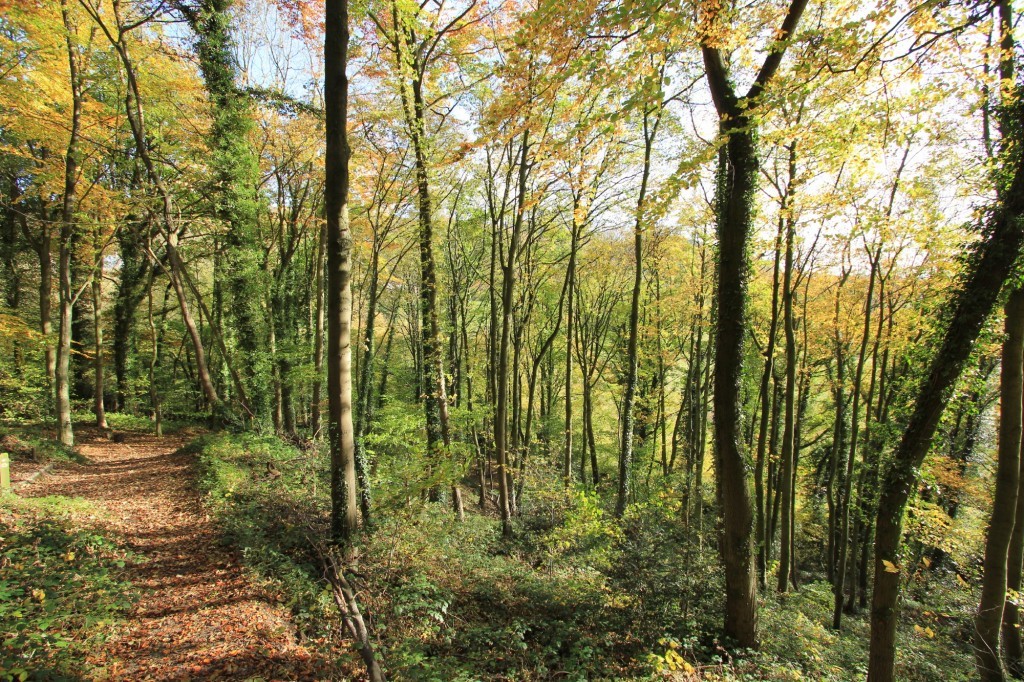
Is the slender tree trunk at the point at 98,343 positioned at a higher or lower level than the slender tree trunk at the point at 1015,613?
higher

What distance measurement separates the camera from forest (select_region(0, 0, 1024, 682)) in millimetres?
4766

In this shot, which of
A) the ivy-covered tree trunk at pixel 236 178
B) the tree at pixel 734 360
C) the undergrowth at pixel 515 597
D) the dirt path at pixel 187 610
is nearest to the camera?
the dirt path at pixel 187 610

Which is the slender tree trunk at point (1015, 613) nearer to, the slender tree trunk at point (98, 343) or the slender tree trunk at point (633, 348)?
the slender tree trunk at point (633, 348)

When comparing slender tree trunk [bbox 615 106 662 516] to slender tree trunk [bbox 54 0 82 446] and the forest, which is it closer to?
the forest

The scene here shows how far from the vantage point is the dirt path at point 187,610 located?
3844 millimetres

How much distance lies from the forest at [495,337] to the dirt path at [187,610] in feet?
0.15

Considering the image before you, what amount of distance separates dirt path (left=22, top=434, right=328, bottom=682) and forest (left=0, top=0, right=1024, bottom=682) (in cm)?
5

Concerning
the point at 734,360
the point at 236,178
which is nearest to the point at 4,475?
the point at 236,178

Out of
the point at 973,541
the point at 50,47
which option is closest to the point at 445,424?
Answer: the point at 50,47

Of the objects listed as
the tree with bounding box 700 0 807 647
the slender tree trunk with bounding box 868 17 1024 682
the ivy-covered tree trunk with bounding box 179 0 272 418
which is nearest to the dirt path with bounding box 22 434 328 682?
the tree with bounding box 700 0 807 647

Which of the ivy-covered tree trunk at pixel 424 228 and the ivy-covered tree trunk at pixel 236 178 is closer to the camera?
the ivy-covered tree trunk at pixel 424 228

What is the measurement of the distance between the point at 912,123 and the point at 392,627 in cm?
1077

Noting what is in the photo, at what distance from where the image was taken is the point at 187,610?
4.64 metres

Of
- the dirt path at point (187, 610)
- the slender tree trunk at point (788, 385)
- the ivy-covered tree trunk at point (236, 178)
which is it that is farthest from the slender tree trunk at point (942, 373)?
the ivy-covered tree trunk at point (236, 178)
